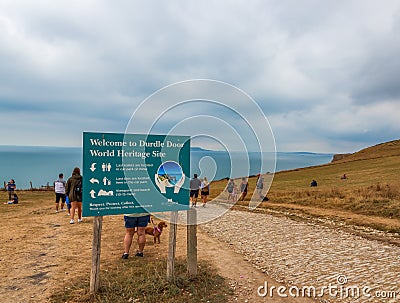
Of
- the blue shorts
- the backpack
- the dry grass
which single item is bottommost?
the dry grass

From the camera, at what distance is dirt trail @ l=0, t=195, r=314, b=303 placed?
6156 mm

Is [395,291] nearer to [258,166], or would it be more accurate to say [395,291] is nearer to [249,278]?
[249,278]

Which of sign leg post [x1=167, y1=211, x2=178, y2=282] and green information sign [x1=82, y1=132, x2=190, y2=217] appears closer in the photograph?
green information sign [x1=82, y1=132, x2=190, y2=217]

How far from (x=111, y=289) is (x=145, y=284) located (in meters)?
0.63

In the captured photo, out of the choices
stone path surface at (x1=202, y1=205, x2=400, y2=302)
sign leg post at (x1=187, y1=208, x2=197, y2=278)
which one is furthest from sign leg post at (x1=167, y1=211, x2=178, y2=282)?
stone path surface at (x1=202, y1=205, x2=400, y2=302)

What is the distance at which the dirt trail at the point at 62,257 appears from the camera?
6.16 m

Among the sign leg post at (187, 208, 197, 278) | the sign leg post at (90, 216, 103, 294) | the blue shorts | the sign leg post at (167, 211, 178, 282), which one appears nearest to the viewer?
the sign leg post at (90, 216, 103, 294)

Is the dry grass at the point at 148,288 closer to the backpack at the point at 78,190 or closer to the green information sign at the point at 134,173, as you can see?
the green information sign at the point at 134,173

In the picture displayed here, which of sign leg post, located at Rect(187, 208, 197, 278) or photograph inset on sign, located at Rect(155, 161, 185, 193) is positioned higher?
photograph inset on sign, located at Rect(155, 161, 185, 193)

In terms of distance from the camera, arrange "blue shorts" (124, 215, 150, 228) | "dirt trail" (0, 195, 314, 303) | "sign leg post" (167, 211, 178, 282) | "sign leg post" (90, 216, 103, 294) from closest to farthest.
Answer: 1. "sign leg post" (90, 216, 103, 294)
2. "dirt trail" (0, 195, 314, 303)
3. "sign leg post" (167, 211, 178, 282)
4. "blue shorts" (124, 215, 150, 228)

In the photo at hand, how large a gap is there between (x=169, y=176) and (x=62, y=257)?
13.3ft

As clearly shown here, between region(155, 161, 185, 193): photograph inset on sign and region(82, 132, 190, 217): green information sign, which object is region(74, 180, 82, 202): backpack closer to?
region(82, 132, 190, 217): green information sign

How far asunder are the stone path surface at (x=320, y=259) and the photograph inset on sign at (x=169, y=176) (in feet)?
8.70

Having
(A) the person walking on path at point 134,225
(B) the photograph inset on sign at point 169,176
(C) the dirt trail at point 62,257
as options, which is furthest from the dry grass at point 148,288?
(B) the photograph inset on sign at point 169,176
